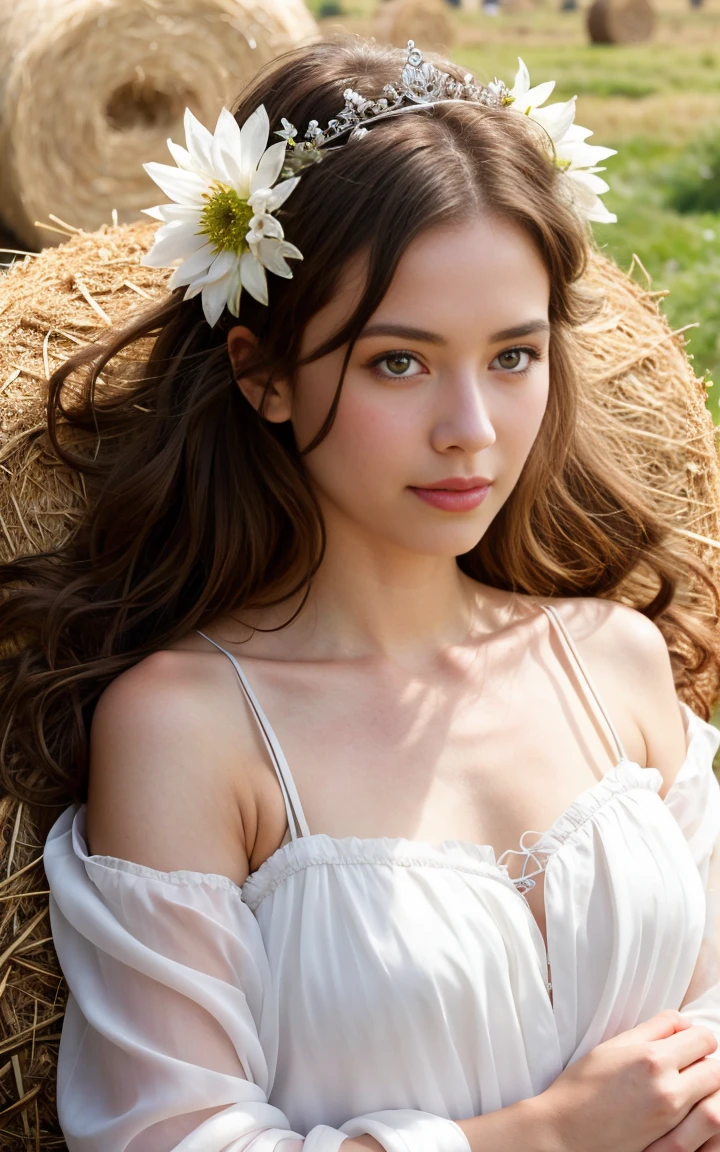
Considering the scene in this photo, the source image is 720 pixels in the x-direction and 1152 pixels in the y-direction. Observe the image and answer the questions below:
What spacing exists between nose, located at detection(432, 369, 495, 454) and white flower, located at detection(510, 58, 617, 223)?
527mm

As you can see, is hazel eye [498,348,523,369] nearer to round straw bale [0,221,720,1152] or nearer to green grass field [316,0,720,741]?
round straw bale [0,221,720,1152]

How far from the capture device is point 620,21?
435 inches

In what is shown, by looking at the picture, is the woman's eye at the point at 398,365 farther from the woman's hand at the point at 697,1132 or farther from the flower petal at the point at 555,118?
the woman's hand at the point at 697,1132

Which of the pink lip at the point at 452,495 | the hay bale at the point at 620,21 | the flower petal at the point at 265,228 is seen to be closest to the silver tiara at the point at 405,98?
the flower petal at the point at 265,228

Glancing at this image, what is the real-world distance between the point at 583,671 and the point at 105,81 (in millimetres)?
3814

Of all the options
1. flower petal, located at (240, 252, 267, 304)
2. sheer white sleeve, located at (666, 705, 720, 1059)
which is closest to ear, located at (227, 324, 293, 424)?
flower petal, located at (240, 252, 267, 304)

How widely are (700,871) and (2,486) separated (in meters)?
1.26

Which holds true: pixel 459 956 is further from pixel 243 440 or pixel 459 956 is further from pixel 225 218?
pixel 225 218

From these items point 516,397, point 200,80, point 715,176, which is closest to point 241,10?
point 200,80

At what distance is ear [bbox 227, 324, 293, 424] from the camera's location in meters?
1.94

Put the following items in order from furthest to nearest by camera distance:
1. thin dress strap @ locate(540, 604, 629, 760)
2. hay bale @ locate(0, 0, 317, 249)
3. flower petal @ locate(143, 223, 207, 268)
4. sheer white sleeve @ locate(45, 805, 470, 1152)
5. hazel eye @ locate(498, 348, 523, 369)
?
hay bale @ locate(0, 0, 317, 249)
thin dress strap @ locate(540, 604, 629, 760)
flower petal @ locate(143, 223, 207, 268)
hazel eye @ locate(498, 348, 523, 369)
sheer white sleeve @ locate(45, 805, 470, 1152)

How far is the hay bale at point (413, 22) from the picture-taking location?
991 centimetres

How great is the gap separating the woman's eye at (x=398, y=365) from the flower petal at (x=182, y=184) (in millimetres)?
395

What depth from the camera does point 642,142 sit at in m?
7.51
